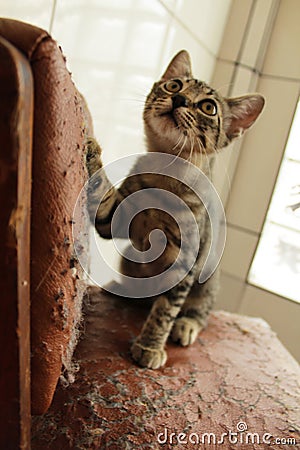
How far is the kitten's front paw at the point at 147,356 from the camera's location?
0.74m

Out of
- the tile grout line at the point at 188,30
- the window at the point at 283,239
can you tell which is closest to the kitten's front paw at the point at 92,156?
the tile grout line at the point at 188,30

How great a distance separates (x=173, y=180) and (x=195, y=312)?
34 centimetres

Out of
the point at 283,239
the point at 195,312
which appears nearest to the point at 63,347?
the point at 195,312

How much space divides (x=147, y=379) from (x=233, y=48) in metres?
1.37

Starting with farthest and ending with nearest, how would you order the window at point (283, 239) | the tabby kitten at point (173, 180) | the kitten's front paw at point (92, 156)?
the window at point (283, 239), the tabby kitten at point (173, 180), the kitten's front paw at point (92, 156)

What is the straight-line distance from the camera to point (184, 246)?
876mm

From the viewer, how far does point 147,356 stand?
2.45 ft

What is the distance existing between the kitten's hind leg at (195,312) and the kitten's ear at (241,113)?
38 centimetres

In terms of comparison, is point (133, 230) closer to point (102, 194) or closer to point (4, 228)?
point (102, 194)

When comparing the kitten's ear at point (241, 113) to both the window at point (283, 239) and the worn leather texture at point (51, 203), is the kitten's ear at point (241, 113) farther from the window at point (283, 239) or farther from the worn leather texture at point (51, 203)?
the window at point (283, 239)

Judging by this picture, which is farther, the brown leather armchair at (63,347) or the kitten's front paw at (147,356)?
the kitten's front paw at (147,356)

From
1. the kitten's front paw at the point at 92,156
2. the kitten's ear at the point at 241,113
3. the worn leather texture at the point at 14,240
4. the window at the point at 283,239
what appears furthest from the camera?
the window at the point at 283,239

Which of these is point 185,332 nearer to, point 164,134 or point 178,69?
point 164,134

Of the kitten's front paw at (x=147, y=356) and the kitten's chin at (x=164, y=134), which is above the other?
the kitten's chin at (x=164, y=134)
